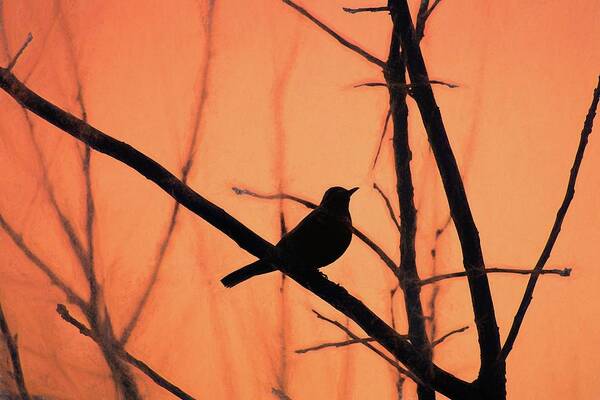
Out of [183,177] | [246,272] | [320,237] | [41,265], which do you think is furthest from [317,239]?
[41,265]

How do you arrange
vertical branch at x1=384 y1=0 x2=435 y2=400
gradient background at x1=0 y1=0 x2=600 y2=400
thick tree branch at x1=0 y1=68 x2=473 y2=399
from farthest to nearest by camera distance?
gradient background at x1=0 y1=0 x2=600 y2=400 < vertical branch at x1=384 y1=0 x2=435 y2=400 < thick tree branch at x1=0 y1=68 x2=473 y2=399

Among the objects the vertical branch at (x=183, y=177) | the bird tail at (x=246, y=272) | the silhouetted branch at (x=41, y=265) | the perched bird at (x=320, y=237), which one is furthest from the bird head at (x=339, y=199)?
the silhouetted branch at (x=41, y=265)

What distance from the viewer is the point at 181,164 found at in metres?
1.04

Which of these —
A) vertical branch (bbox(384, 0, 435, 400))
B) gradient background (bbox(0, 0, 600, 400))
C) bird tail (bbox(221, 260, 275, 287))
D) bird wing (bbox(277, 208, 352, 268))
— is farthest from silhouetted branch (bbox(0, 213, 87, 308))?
vertical branch (bbox(384, 0, 435, 400))

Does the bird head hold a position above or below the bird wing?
above

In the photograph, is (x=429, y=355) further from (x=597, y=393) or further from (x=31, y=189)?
(x=31, y=189)

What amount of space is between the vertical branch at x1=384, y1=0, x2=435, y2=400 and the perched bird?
0.08 meters

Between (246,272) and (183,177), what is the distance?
7.4 inches

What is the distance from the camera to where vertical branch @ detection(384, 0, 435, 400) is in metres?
0.87

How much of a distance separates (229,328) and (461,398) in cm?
38

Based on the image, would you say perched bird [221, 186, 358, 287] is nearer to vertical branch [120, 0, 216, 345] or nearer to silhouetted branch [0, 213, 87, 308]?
vertical branch [120, 0, 216, 345]

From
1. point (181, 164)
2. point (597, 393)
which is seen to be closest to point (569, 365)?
point (597, 393)

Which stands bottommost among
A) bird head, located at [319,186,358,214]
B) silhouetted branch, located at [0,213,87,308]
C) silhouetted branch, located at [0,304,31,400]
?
silhouetted branch, located at [0,304,31,400]

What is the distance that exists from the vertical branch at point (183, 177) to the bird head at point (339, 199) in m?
0.23
